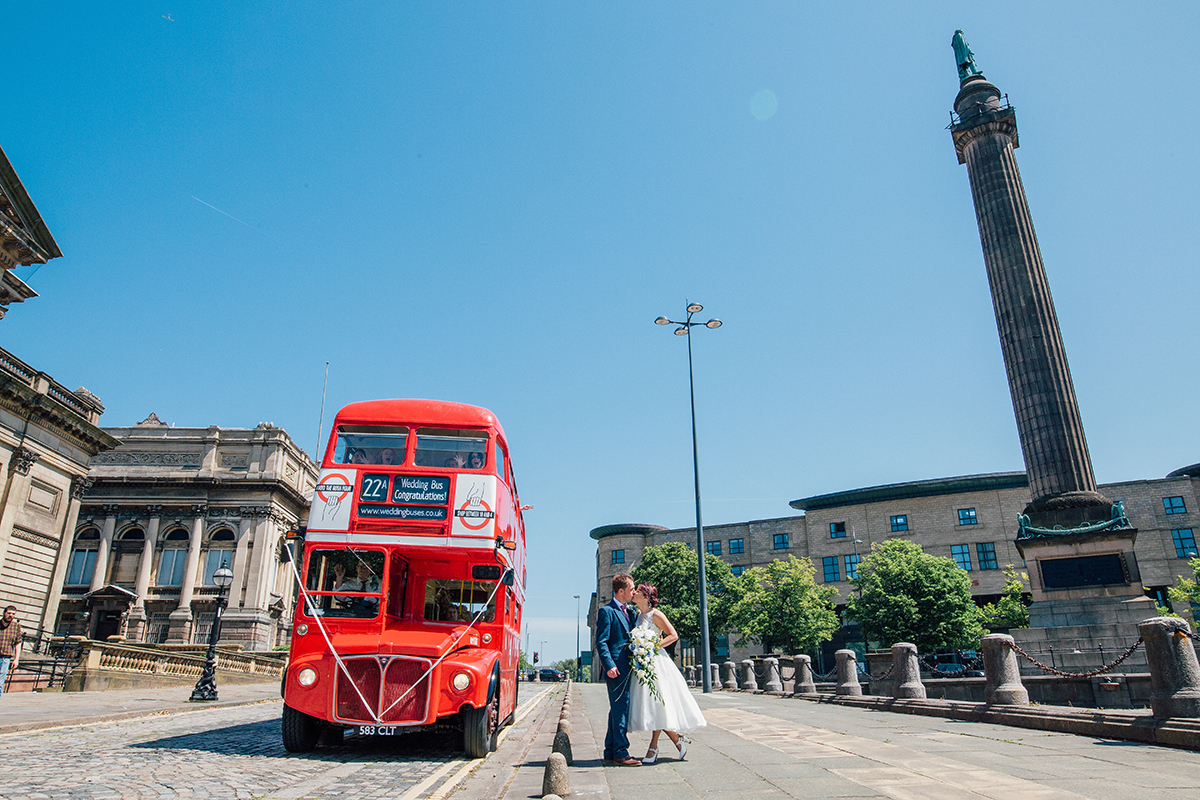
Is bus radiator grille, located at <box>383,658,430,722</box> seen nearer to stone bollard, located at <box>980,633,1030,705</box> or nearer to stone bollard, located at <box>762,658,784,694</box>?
stone bollard, located at <box>980,633,1030,705</box>

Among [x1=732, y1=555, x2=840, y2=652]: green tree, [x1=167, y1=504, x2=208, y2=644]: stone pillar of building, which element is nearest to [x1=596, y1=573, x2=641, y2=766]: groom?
[x1=732, y1=555, x2=840, y2=652]: green tree

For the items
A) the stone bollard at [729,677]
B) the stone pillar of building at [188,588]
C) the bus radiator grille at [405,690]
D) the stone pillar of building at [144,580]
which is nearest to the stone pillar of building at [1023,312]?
the stone bollard at [729,677]

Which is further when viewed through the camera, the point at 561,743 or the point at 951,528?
the point at 951,528

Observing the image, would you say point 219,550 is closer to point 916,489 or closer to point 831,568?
point 831,568

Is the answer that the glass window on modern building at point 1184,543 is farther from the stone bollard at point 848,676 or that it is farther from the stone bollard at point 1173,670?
the stone bollard at point 1173,670

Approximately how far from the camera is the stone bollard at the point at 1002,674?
36.0ft

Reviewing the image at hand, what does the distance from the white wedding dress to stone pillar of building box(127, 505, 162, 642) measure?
48546 millimetres

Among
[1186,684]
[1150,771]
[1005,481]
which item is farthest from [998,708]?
[1005,481]

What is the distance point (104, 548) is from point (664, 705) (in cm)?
5282

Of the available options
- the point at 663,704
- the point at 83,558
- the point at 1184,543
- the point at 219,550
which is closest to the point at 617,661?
the point at 663,704

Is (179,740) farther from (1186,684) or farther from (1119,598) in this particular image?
(1119,598)

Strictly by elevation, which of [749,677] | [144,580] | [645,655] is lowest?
[749,677]

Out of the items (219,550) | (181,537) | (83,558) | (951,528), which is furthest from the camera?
(951,528)

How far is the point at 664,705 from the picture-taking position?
6.77 meters
